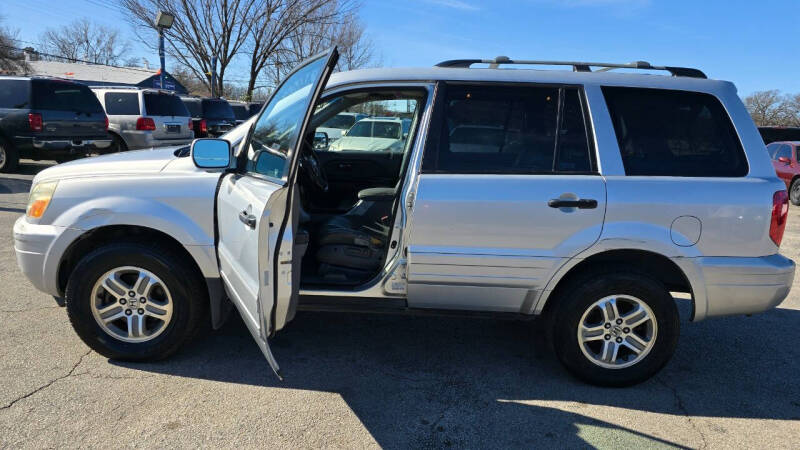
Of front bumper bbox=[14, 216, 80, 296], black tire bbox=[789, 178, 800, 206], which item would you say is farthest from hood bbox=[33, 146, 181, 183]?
black tire bbox=[789, 178, 800, 206]

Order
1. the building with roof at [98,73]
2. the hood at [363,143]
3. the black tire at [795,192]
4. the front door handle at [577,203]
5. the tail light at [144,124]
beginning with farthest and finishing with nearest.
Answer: the building with roof at [98,73] → the black tire at [795,192] → the tail light at [144,124] → the hood at [363,143] → the front door handle at [577,203]

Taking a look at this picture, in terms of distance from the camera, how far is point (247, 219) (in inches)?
100

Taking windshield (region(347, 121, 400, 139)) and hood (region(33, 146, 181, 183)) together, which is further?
windshield (region(347, 121, 400, 139))

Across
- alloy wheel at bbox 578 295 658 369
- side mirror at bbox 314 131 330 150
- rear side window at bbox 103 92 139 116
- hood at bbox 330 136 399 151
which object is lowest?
alloy wheel at bbox 578 295 658 369

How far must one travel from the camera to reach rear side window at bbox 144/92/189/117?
12079mm

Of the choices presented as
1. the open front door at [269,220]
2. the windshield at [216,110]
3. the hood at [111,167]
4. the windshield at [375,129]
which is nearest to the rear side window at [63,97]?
the windshield at [375,129]

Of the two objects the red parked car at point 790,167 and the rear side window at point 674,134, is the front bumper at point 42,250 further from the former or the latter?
the red parked car at point 790,167

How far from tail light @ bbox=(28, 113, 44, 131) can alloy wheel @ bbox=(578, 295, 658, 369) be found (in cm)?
1087

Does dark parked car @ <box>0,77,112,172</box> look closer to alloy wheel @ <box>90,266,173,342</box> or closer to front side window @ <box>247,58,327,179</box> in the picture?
alloy wheel @ <box>90,266,173,342</box>

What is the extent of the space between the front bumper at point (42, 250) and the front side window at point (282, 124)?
3.94 ft

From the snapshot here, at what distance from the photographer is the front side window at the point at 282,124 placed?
2.52 metres

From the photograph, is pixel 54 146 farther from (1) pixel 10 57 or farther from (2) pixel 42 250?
(1) pixel 10 57

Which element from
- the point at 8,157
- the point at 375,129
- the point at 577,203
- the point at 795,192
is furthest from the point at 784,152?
the point at 8,157

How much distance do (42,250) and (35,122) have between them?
8.66 metres
